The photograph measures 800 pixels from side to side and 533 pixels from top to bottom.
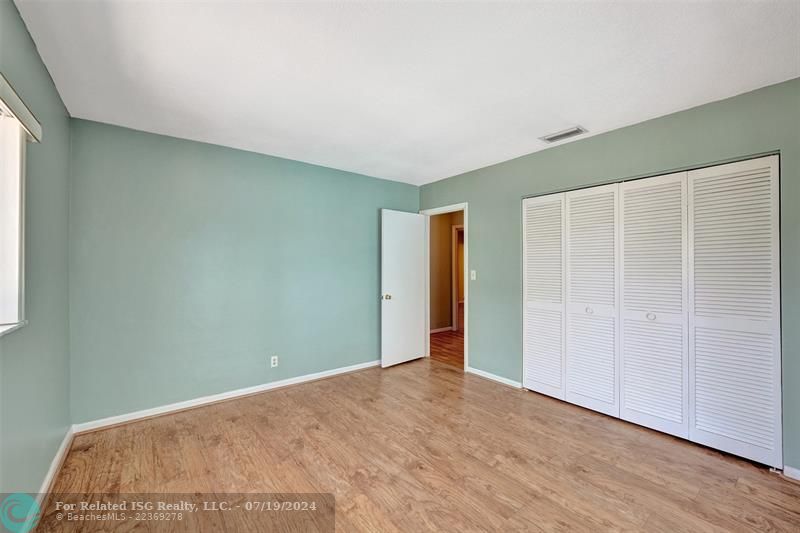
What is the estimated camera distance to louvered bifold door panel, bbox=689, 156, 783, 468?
2.12m

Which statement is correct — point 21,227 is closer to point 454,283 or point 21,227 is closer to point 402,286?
point 402,286

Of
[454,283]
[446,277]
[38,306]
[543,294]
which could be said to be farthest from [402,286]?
[38,306]

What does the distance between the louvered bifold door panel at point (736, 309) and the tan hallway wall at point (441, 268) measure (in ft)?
14.3

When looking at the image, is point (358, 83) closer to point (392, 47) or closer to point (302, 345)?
point (392, 47)

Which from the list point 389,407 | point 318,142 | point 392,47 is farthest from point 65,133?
point 389,407

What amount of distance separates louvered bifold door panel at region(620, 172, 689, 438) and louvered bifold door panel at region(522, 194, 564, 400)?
1.75ft

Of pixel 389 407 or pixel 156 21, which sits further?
pixel 389 407

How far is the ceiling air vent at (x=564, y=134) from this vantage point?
2.78m

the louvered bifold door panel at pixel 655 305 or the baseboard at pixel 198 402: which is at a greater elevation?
the louvered bifold door panel at pixel 655 305

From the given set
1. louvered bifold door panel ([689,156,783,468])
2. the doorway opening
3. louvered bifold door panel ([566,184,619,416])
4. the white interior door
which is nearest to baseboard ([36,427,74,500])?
the white interior door

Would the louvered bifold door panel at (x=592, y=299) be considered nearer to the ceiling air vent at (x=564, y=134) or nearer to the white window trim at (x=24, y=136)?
the ceiling air vent at (x=564, y=134)

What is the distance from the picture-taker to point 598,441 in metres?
2.48

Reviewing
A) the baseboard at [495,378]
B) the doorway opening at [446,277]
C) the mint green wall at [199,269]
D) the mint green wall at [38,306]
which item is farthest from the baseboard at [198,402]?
the doorway opening at [446,277]

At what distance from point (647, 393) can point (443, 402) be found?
168cm
